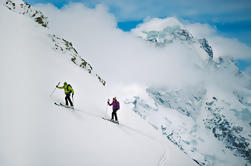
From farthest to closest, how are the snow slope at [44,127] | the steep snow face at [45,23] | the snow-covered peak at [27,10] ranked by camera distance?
the snow-covered peak at [27,10] → the steep snow face at [45,23] → the snow slope at [44,127]

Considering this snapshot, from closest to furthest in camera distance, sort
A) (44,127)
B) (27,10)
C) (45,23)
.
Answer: (44,127), (27,10), (45,23)

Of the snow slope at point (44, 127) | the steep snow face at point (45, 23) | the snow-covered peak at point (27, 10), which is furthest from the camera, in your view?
the snow-covered peak at point (27, 10)

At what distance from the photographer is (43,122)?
32.3 ft

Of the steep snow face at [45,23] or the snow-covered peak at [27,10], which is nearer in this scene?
the steep snow face at [45,23]

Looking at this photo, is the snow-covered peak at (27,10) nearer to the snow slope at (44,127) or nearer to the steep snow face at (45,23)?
the steep snow face at (45,23)

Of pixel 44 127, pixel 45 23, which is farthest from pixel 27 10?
pixel 44 127

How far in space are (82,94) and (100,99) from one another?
3.19m

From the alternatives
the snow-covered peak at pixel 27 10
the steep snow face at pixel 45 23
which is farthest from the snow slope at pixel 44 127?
the snow-covered peak at pixel 27 10

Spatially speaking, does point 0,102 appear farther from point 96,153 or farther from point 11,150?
point 96,153

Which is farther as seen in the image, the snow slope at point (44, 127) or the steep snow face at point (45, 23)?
the steep snow face at point (45, 23)

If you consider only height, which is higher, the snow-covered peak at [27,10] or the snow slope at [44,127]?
the snow-covered peak at [27,10]

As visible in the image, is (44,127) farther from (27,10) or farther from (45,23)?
(27,10)

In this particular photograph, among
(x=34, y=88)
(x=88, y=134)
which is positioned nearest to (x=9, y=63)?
(x=34, y=88)

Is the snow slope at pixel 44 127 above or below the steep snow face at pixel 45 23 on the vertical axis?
below
